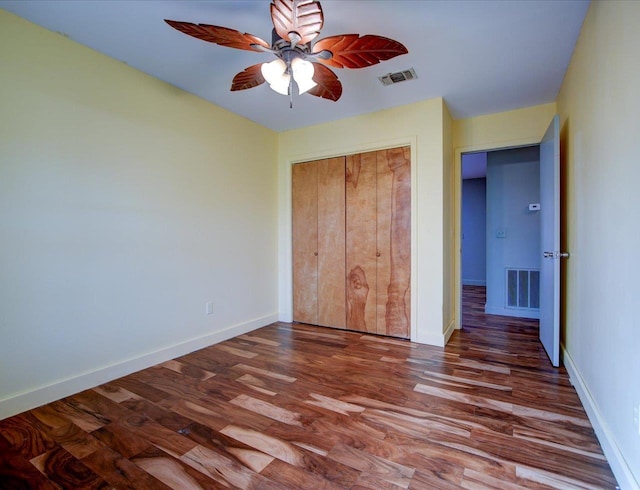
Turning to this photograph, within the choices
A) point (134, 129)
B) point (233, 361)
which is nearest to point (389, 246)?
point (233, 361)

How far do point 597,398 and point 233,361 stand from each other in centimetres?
258

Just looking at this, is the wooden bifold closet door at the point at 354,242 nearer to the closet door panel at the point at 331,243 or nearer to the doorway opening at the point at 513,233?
the closet door panel at the point at 331,243

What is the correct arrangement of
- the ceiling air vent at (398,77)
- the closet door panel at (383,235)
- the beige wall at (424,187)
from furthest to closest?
the closet door panel at (383,235) < the beige wall at (424,187) < the ceiling air vent at (398,77)

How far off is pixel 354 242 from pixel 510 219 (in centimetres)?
241

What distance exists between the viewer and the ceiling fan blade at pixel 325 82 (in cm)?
210

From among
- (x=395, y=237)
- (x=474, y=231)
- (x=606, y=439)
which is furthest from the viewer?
(x=474, y=231)

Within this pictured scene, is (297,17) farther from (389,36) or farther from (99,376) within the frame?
(99,376)

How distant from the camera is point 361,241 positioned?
3650mm

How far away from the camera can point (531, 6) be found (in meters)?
1.90

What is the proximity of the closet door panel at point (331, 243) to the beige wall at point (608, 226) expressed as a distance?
2172mm

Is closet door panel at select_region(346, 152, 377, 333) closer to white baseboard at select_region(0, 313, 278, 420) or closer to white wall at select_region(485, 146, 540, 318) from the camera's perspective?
white baseboard at select_region(0, 313, 278, 420)

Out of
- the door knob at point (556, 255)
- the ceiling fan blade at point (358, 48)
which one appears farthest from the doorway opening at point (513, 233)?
the ceiling fan blade at point (358, 48)

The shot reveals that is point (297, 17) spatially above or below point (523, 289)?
above

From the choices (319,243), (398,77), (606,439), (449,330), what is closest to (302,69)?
(398,77)
